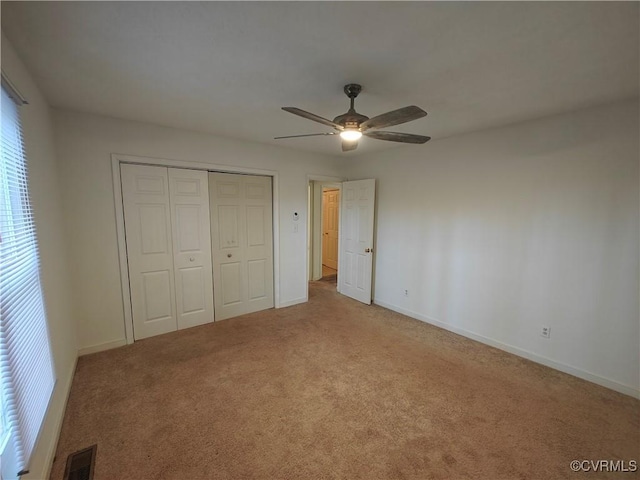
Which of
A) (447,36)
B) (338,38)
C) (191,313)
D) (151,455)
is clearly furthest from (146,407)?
(447,36)

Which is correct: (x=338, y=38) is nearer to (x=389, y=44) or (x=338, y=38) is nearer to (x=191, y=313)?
(x=389, y=44)

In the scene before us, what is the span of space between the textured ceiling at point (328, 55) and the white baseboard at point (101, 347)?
2.31 meters

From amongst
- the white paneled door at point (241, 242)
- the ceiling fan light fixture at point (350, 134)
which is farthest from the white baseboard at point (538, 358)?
the ceiling fan light fixture at point (350, 134)

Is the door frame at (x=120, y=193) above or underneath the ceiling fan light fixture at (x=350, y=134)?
underneath

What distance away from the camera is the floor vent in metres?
1.55

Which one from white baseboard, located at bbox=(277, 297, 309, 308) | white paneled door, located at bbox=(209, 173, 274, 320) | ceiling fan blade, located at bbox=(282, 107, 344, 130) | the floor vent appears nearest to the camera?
the floor vent

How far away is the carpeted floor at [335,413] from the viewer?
5.31 ft

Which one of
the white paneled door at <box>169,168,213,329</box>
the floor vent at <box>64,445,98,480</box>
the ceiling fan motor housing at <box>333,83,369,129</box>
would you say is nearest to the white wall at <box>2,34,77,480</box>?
A: the floor vent at <box>64,445,98,480</box>

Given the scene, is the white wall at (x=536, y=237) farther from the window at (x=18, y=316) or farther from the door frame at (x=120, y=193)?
the window at (x=18, y=316)

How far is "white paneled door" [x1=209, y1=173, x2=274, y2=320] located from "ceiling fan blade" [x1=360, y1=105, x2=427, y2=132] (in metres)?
2.15

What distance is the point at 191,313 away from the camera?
3.38m

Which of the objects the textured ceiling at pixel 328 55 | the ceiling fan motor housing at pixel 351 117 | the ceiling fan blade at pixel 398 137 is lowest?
the ceiling fan blade at pixel 398 137

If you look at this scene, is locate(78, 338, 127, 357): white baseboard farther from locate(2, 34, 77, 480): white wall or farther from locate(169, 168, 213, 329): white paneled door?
locate(169, 168, 213, 329): white paneled door

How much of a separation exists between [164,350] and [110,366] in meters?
0.45
